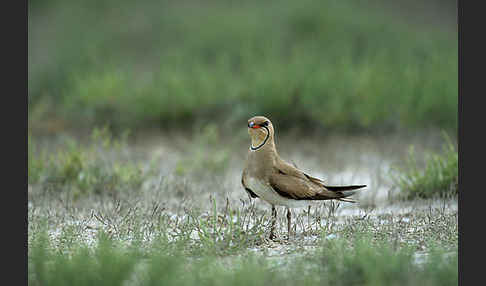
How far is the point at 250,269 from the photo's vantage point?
2.95m

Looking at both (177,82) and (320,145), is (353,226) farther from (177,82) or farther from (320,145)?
(177,82)

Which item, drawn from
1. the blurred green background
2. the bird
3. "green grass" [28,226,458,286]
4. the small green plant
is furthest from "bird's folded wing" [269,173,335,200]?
the blurred green background

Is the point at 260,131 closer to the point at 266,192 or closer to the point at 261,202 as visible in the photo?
the point at 266,192

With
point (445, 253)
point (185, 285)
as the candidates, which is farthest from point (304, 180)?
point (185, 285)

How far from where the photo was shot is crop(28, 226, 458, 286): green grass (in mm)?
2928

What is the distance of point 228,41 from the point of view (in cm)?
964

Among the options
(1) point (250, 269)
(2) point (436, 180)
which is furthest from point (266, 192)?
(2) point (436, 180)

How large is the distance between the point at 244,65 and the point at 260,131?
4.92m

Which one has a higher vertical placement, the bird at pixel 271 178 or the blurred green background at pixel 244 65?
the blurred green background at pixel 244 65

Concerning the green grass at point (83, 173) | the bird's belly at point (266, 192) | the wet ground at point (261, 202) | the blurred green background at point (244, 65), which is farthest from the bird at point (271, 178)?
the blurred green background at point (244, 65)

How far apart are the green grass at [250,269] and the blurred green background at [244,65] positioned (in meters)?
4.32

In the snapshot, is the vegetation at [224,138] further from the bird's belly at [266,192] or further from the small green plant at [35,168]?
the bird's belly at [266,192]

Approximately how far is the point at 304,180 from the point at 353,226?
55 centimetres

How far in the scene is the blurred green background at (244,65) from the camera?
7.59 meters
